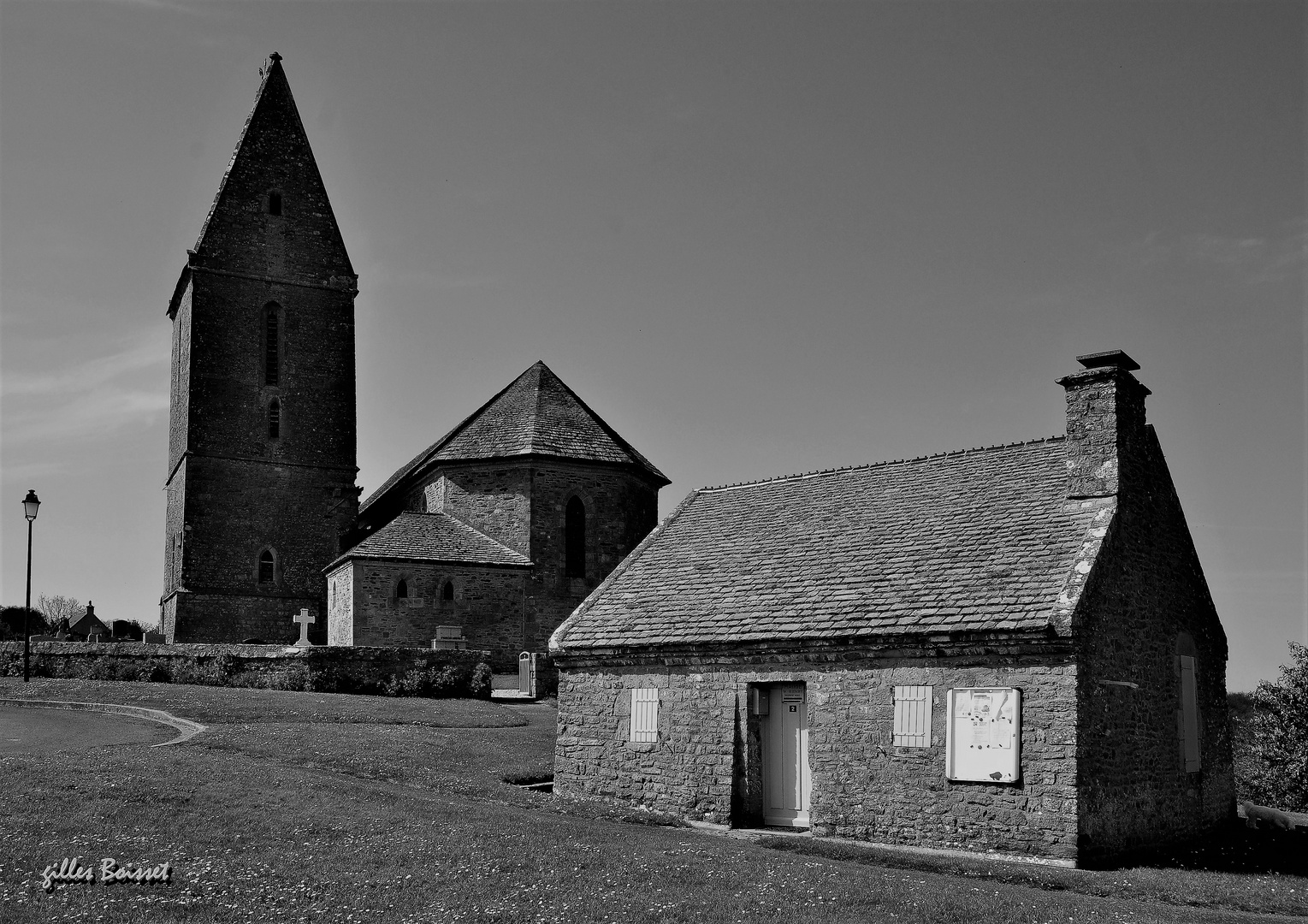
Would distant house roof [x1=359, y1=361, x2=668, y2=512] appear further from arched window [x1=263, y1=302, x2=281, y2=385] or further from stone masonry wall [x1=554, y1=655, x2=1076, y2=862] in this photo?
stone masonry wall [x1=554, y1=655, x2=1076, y2=862]

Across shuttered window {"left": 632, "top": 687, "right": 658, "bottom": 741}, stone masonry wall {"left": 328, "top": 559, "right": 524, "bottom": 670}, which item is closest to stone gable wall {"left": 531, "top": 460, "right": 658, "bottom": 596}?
stone masonry wall {"left": 328, "top": 559, "right": 524, "bottom": 670}

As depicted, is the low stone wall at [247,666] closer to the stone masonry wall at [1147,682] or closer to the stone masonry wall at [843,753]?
the stone masonry wall at [843,753]

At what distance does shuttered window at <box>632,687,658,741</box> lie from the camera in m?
22.9

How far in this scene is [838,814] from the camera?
811 inches

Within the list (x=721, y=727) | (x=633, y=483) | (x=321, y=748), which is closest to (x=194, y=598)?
(x=633, y=483)

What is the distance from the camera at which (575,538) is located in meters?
45.9

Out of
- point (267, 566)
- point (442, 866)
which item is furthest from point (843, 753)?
point (267, 566)

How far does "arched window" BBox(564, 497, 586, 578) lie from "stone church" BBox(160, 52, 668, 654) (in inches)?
2.5

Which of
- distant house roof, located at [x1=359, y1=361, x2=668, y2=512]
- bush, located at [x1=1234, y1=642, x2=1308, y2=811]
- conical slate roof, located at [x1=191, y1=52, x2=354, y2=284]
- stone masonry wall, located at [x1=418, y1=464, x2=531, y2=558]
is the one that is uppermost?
conical slate roof, located at [x1=191, y1=52, x2=354, y2=284]

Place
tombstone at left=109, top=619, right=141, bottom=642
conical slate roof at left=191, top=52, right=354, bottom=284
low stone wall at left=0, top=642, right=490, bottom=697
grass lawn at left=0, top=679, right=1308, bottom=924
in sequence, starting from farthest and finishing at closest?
tombstone at left=109, top=619, right=141, bottom=642, conical slate roof at left=191, top=52, right=354, bottom=284, low stone wall at left=0, top=642, right=490, bottom=697, grass lawn at left=0, top=679, right=1308, bottom=924

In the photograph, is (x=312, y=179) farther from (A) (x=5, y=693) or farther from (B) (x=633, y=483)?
(A) (x=5, y=693)

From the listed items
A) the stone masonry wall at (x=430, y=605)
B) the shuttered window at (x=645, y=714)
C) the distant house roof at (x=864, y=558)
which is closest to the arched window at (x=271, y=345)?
the stone masonry wall at (x=430, y=605)

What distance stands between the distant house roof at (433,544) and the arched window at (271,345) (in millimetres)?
9904

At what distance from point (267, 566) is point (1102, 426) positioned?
36.1 metres
